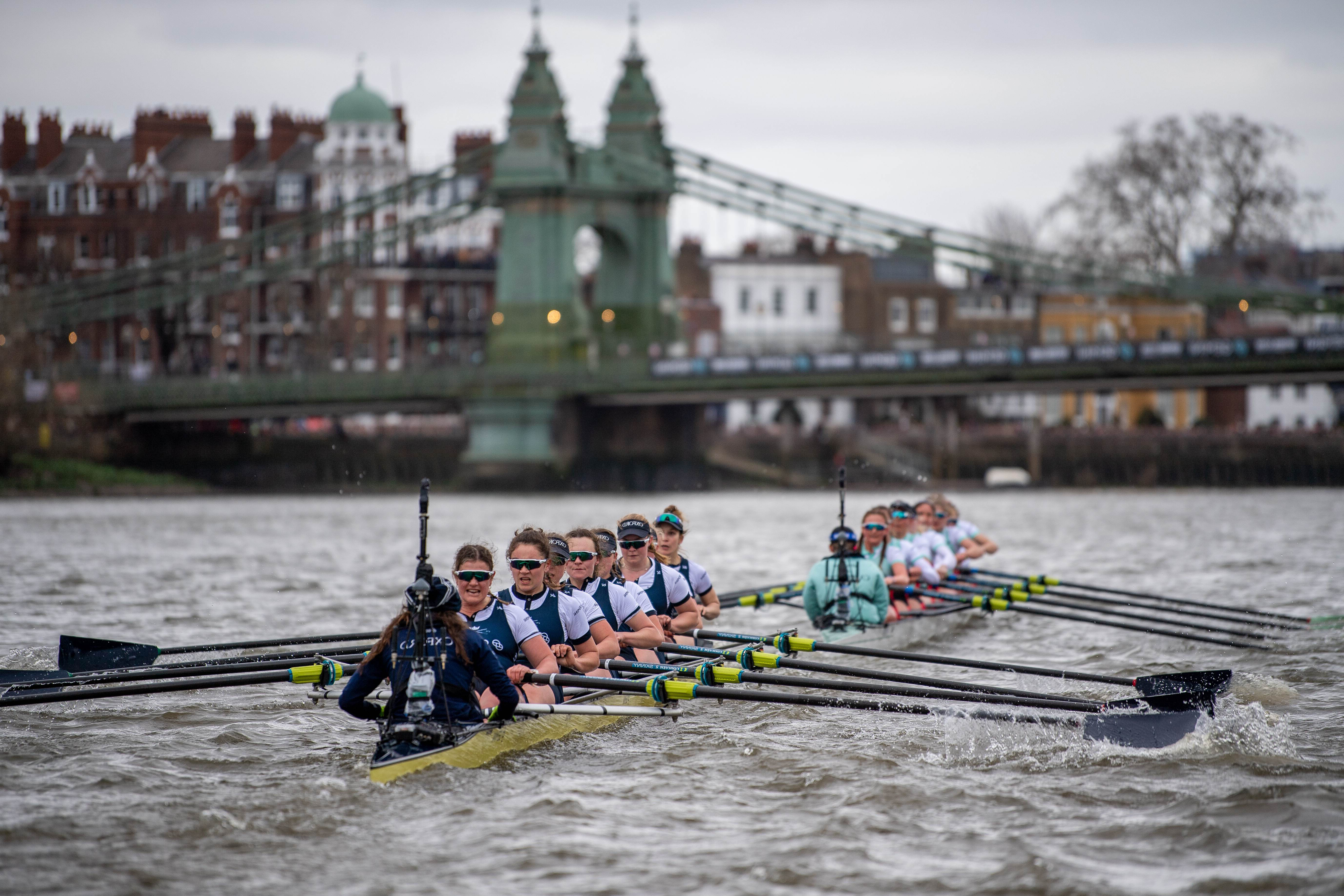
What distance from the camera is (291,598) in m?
21.5

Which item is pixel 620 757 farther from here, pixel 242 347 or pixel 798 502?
pixel 242 347

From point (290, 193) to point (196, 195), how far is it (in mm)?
4388

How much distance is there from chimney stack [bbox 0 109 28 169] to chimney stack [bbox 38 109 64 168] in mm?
524

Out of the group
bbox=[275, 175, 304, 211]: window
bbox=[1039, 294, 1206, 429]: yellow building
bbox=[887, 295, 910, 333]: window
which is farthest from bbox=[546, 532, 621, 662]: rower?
bbox=[887, 295, 910, 333]: window

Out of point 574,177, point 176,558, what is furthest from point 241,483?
point 176,558

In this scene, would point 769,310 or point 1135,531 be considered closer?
point 1135,531

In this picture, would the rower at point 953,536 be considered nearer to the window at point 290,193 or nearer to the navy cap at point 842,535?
the navy cap at point 842,535

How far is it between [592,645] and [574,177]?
4728 cm

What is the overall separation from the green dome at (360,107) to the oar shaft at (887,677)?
66.1m

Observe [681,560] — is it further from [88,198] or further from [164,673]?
[88,198]

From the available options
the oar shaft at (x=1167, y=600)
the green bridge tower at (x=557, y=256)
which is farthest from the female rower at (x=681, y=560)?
the green bridge tower at (x=557, y=256)

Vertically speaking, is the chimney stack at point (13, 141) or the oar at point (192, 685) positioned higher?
the chimney stack at point (13, 141)

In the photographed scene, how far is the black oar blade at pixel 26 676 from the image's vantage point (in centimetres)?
1107

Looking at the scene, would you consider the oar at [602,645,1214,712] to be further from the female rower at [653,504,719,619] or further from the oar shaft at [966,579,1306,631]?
the oar shaft at [966,579,1306,631]
